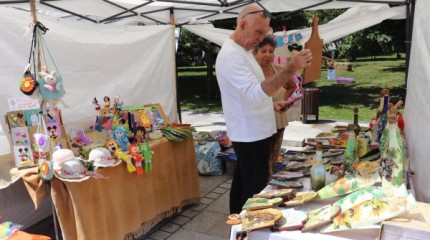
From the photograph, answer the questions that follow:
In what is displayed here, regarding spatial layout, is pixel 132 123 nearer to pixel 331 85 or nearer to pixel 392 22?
pixel 392 22

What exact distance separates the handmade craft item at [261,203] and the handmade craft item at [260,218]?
23mm

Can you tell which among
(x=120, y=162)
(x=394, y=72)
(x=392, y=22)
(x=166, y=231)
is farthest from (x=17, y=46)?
(x=394, y=72)

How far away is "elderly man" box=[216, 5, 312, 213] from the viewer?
1.98m

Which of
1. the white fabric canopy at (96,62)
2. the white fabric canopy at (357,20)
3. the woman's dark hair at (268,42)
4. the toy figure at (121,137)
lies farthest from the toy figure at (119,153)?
the white fabric canopy at (357,20)

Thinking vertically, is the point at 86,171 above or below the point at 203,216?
above

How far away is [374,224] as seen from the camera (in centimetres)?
125

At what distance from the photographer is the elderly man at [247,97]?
6.50ft

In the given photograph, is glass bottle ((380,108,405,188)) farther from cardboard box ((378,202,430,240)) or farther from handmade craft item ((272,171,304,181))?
handmade craft item ((272,171,304,181))

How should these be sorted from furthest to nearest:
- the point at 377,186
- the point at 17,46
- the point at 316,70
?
the point at 17,46 → the point at 316,70 → the point at 377,186

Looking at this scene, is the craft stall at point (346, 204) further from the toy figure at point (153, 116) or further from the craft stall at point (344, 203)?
the toy figure at point (153, 116)

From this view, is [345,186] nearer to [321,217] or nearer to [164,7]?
[321,217]

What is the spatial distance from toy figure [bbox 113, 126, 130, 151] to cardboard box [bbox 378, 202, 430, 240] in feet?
6.65

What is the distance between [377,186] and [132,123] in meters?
2.21

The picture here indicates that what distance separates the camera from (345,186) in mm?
1527
